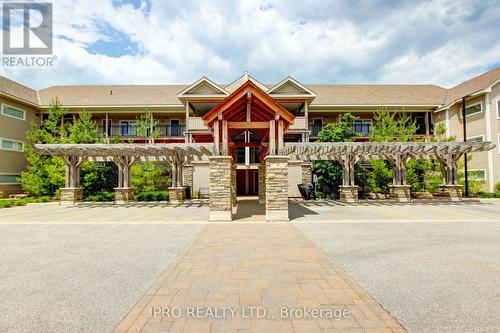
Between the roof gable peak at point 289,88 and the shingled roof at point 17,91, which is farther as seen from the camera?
the roof gable peak at point 289,88

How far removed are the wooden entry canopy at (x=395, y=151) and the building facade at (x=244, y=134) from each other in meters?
3.63

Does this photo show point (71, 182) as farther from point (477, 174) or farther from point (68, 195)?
point (477, 174)

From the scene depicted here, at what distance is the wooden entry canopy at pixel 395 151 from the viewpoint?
1467 cm

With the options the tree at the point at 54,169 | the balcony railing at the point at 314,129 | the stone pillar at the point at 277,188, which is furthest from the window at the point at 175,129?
the stone pillar at the point at 277,188

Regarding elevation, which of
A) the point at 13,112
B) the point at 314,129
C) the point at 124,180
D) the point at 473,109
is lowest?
the point at 124,180

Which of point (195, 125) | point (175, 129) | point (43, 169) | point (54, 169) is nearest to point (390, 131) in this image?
point (195, 125)

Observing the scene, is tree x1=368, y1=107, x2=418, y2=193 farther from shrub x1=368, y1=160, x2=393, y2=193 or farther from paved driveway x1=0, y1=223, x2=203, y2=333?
paved driveway x1=0, y1=223, x2=203, y2=333

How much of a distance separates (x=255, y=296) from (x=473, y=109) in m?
26.4

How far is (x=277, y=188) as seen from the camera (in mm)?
9680

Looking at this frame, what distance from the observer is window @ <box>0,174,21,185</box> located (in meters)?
20.3

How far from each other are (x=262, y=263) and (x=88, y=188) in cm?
1928

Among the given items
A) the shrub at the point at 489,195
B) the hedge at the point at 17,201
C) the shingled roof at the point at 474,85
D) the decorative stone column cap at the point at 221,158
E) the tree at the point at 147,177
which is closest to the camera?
the decorative stone column cap at the point at 221,158

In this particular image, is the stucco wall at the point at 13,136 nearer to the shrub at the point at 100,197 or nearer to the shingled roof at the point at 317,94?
the shingled roof at the point at 317,94

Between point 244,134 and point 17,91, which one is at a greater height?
point 17,91
